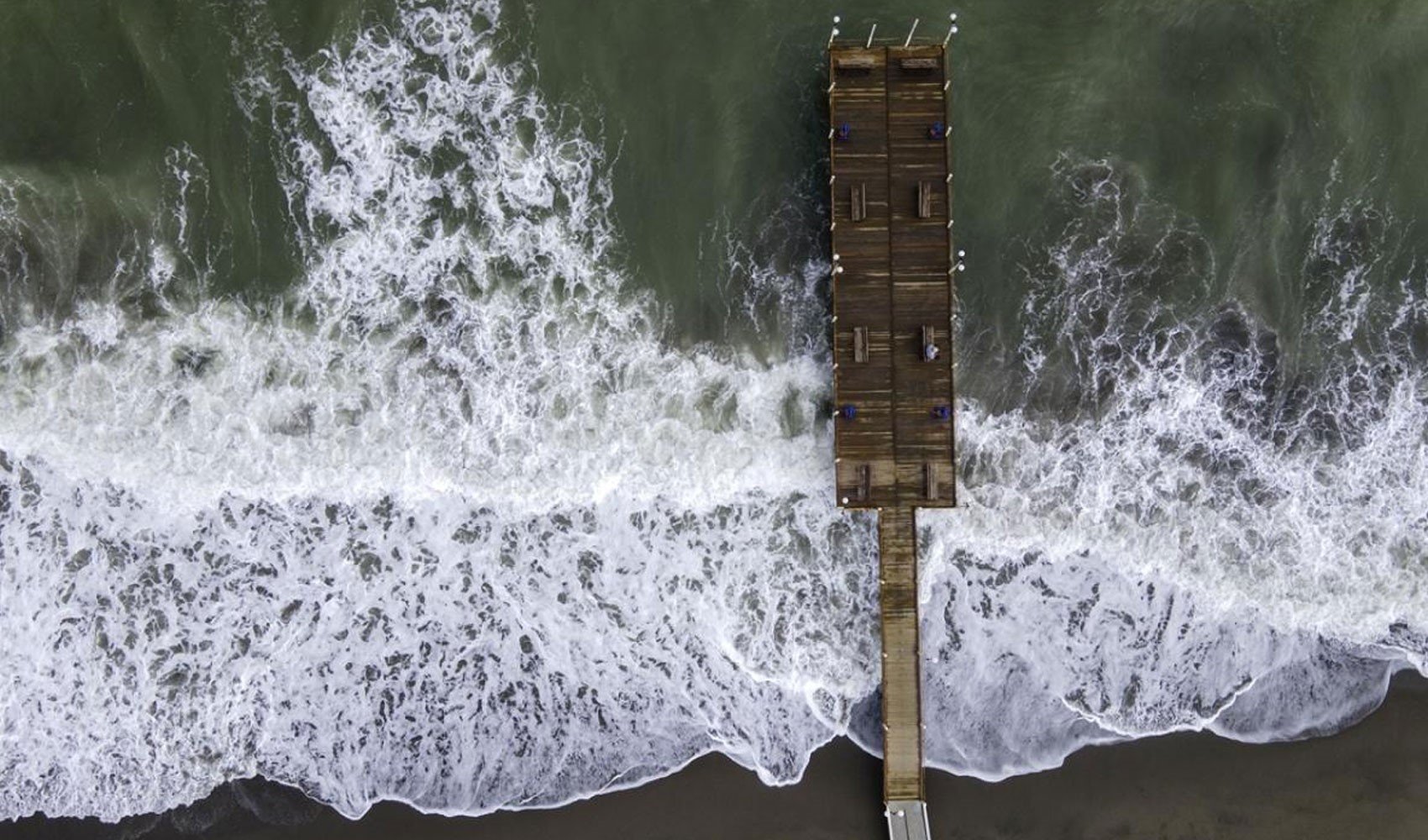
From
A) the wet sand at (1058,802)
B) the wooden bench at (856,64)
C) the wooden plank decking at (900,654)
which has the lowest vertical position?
the wet sand at (1058,802)

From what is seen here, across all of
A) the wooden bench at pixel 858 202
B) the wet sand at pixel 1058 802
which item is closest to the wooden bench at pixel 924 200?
the wooden bench at pixel 858 202

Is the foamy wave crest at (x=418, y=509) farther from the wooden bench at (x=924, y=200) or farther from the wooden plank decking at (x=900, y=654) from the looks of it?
the wooden bench at (x=924, y=200)

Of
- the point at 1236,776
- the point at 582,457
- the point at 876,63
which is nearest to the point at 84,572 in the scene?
the point at 582,457

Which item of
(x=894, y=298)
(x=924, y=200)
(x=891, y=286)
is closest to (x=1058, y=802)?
(x=894, y=298)

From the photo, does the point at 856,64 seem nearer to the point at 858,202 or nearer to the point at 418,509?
the point at 858,202

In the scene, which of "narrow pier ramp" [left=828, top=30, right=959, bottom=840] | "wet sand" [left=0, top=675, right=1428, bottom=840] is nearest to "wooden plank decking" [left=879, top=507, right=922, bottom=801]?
"narrow pier ramp" [left=828, top=30, right=959, bottom=840]
